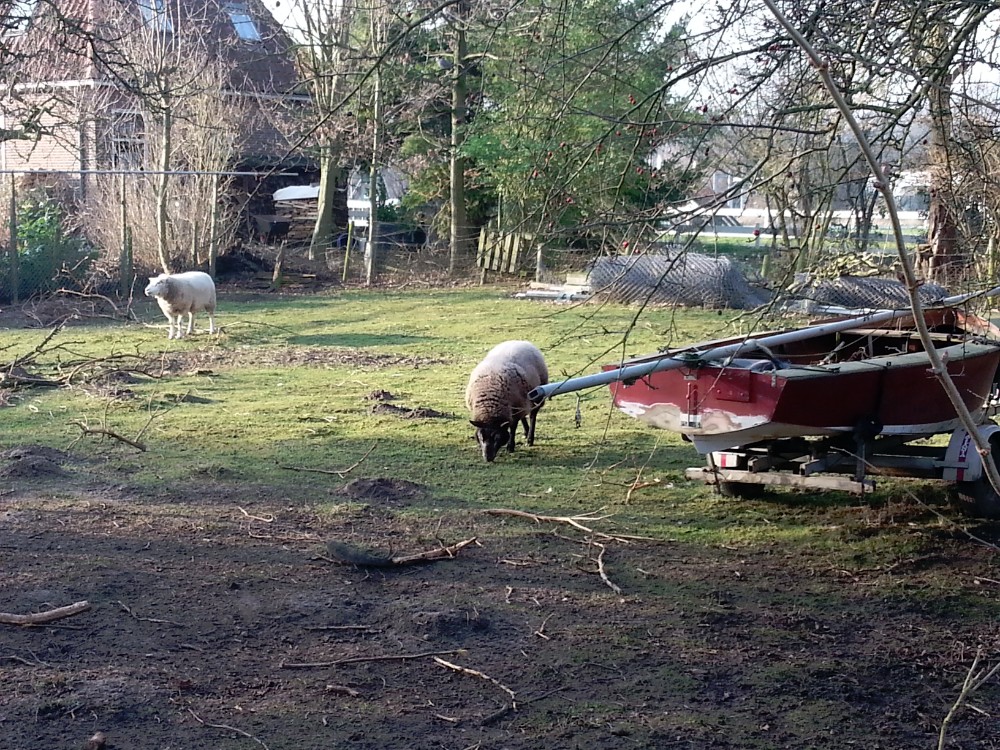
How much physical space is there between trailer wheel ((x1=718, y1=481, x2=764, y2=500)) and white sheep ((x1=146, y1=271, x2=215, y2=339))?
10322mm

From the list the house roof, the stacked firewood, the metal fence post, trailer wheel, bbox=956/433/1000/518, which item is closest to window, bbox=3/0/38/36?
the house roof

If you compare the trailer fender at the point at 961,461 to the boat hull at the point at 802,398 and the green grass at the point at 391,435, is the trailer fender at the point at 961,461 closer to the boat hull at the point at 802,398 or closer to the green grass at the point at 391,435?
the boat hull at the point at 802,398

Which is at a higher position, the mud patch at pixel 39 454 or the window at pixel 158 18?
the window at pixel 158 18

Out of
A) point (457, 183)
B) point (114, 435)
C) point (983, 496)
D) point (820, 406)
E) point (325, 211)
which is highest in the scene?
point (457, 183)

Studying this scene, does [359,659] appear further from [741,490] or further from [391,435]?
[391,435]

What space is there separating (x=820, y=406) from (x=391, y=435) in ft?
14.3

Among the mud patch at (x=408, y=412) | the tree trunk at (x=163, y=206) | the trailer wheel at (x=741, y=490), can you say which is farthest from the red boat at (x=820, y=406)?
the tree trunk at (x=163, y=206)

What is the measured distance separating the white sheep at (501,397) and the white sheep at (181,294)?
304 inches

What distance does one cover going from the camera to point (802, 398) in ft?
19.7

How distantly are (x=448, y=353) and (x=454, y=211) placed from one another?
12998 mm

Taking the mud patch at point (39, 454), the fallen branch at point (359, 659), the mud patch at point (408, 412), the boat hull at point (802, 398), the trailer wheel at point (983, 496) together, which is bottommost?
the fallen branch at point (359, 659)

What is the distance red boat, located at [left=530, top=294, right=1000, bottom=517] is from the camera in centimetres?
600

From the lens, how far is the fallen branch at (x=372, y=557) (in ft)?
19.2

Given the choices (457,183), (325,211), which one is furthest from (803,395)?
(325,211)
